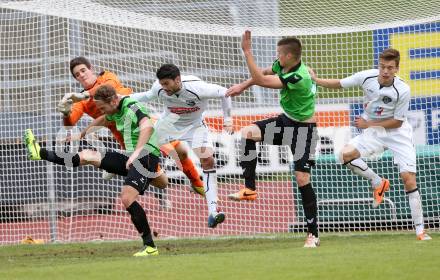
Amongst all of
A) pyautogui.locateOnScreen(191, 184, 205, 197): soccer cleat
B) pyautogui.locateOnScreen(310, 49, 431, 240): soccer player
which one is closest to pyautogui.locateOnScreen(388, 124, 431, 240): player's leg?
pyautogui.locateOnScreen(310, 49, 431, 240): soccer player

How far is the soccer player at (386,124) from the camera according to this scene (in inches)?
472

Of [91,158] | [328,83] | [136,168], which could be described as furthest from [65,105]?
[328,83]

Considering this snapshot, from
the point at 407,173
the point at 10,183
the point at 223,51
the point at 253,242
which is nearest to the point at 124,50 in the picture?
the point at 223,51

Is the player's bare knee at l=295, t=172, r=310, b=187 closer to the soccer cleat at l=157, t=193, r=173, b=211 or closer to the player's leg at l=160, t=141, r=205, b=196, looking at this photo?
the player's leg at l=160, t=141, r=205, b=196

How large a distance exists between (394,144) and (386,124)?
285 mm

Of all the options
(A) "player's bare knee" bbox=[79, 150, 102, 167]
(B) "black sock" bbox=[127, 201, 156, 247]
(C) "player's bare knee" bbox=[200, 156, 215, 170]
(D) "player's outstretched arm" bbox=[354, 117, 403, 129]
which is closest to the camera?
(B) "black sock" bbox=[127, 201, 156, 247]

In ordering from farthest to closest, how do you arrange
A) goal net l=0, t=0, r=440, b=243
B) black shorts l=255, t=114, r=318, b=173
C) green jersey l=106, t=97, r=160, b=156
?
goal net l=0, t=0, r=440, b=243
green jersey l=106, t=97, r=160, b=156
black shorts l=255, t=114, r=318, b=173

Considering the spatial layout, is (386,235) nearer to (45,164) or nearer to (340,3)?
(340,3)

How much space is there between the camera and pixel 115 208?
16.2 m

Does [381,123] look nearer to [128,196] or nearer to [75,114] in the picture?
[128,196]

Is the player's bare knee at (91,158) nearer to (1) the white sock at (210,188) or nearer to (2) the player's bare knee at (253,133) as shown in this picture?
(1) the white sock at (210,188)

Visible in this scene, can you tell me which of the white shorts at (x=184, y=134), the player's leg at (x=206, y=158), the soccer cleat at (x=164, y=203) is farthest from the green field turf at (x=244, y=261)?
the soccer cleat at (x=164, y=203)

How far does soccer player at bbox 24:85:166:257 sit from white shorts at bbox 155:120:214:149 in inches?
45.6

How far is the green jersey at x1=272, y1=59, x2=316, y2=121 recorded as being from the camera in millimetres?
11250
